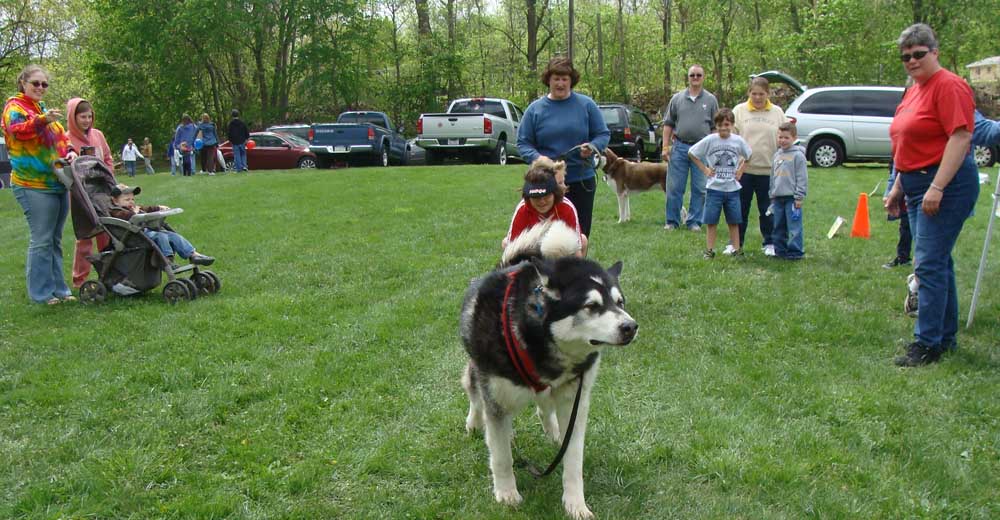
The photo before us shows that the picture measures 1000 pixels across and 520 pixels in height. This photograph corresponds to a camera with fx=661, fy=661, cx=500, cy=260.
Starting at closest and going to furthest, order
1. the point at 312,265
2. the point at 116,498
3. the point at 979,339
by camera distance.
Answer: the point at 116,498 < the point at 979,339 < the point at 312,265

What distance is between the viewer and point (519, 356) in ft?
9.59

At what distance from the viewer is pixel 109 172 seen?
22.8ft

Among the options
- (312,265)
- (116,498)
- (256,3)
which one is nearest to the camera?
(116,498)

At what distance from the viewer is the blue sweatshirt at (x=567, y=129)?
16.7ft

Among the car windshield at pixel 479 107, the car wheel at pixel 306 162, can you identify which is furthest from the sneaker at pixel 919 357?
the car wheel at pixel 306 162

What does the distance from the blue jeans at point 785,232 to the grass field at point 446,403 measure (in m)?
0.25

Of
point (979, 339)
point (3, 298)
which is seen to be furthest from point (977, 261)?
point (3, 298)

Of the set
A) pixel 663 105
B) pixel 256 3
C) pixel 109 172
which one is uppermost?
pixel 256 3

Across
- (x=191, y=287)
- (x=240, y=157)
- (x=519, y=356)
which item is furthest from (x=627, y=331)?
(x=240, y=157)

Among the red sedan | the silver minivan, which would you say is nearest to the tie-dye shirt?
the red sedan

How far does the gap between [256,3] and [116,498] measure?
3023 cm

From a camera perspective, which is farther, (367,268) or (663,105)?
(663,105)

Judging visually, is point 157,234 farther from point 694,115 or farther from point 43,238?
point 694,115

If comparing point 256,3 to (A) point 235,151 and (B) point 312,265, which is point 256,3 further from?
(B) point 312,265
